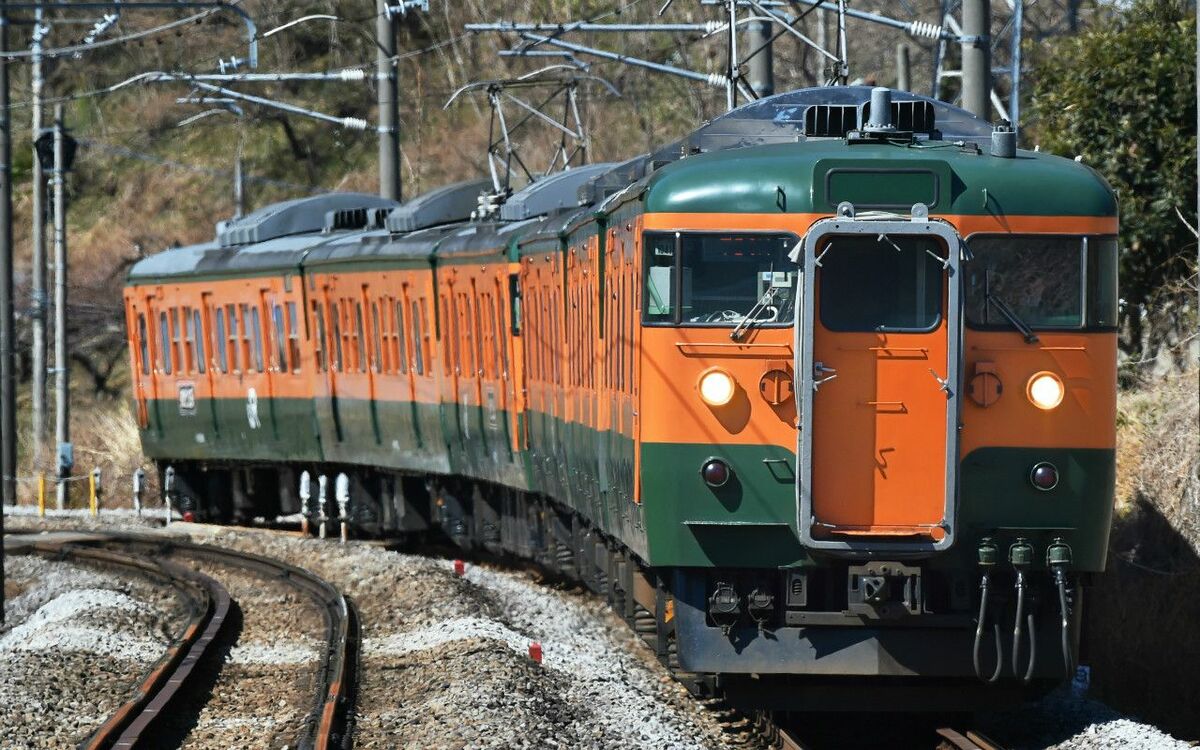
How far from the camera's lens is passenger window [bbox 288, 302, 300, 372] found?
22.2m

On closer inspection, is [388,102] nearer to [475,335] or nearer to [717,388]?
[475,335]

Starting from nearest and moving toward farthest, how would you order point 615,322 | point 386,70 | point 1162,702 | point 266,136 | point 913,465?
1. point 913,465
2. point 615,322
3. point 1162,702
4. point 386,70
5. point 266,136

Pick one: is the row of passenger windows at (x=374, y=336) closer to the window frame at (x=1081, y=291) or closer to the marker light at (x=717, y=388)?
the marker light at (x=717, y=388)

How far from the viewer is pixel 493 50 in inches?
1821

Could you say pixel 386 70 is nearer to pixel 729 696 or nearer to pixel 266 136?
pixel 729 696

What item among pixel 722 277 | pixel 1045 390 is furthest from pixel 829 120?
pixel 1045 390

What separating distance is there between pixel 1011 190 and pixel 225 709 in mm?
5050

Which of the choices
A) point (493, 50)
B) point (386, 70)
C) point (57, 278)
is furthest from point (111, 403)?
point (386, 70)

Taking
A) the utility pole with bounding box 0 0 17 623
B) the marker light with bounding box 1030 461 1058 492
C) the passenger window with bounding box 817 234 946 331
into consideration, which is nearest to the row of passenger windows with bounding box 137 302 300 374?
the utility pole with bounding box 0 0 17 623

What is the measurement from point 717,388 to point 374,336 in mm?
11353

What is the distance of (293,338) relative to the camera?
2233cm

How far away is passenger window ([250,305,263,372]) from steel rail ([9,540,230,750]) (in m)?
2.70

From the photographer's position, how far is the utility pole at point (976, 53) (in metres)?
14.7

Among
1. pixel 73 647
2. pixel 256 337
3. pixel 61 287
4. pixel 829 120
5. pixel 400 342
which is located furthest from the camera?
pixel 61 287
